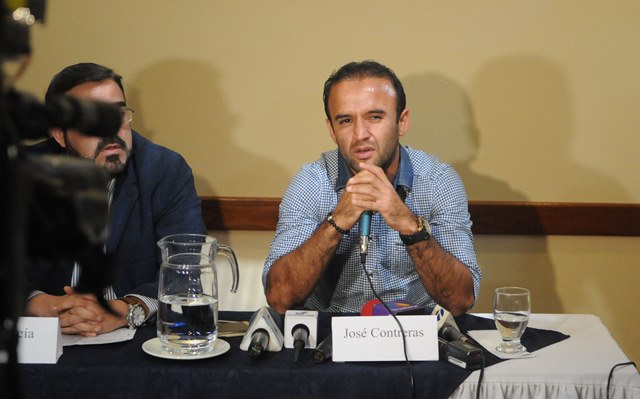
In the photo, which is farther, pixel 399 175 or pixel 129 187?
pixel 129 187

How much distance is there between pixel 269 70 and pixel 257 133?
25cm

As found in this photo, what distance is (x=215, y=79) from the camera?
10.9 feet

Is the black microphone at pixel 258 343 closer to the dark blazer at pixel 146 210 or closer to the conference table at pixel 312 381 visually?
the conference table at pixel 312 381

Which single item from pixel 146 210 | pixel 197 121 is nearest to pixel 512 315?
pixel 146 210

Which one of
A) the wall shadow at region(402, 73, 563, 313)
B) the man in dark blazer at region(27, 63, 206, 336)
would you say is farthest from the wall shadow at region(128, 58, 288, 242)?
the wall shadow at region(402, 73, 563, 313)

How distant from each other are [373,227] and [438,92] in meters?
0.87

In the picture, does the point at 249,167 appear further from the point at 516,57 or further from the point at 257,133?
the point at 516,57

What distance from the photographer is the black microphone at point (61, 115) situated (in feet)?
2.39

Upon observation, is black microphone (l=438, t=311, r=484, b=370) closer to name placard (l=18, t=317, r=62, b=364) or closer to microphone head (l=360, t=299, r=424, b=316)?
microphone head (l=360, t=299, r=424, b=316)

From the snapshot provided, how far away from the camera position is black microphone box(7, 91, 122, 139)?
0.73m

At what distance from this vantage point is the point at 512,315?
200cm

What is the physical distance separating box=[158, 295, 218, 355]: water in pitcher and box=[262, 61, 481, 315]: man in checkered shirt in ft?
1.61

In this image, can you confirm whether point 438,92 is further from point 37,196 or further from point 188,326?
point 37,196

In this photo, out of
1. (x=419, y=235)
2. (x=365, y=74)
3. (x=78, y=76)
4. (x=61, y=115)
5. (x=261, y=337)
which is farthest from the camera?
(x=78, y=76)
